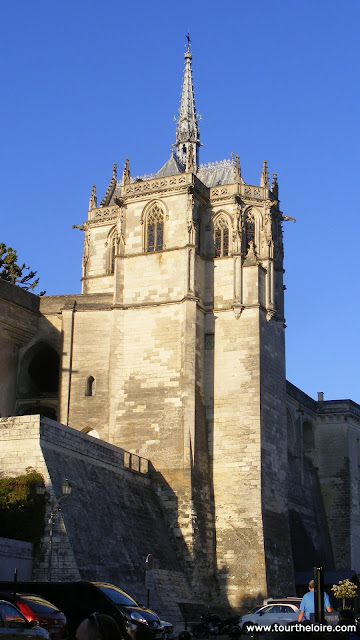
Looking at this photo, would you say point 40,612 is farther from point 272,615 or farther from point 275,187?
point 275,187

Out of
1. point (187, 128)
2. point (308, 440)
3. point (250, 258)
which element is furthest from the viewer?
point (187, 128)

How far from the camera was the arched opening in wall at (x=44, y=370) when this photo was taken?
3788 cm

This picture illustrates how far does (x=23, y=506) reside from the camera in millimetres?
24391

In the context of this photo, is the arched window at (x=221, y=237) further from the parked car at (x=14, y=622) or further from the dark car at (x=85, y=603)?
the parked car at (x=14, y=622)

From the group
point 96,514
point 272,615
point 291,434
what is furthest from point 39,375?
point 272,615

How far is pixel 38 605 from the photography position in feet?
52.2

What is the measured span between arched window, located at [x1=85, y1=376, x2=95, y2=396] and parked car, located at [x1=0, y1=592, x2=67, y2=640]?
65.3ft

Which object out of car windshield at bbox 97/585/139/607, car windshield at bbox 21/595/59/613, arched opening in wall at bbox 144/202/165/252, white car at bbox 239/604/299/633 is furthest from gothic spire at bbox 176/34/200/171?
car windshield at bbox 21/595/59/613

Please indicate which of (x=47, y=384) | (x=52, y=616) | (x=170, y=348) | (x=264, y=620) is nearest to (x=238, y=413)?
(x=170, y=348)

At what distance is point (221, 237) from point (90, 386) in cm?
835

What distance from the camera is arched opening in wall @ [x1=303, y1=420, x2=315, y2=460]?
155 ft

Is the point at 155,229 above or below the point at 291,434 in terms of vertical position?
above

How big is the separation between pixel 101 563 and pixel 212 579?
342 inches

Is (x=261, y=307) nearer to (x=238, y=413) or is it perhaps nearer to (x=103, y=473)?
(x=238, y=413)
